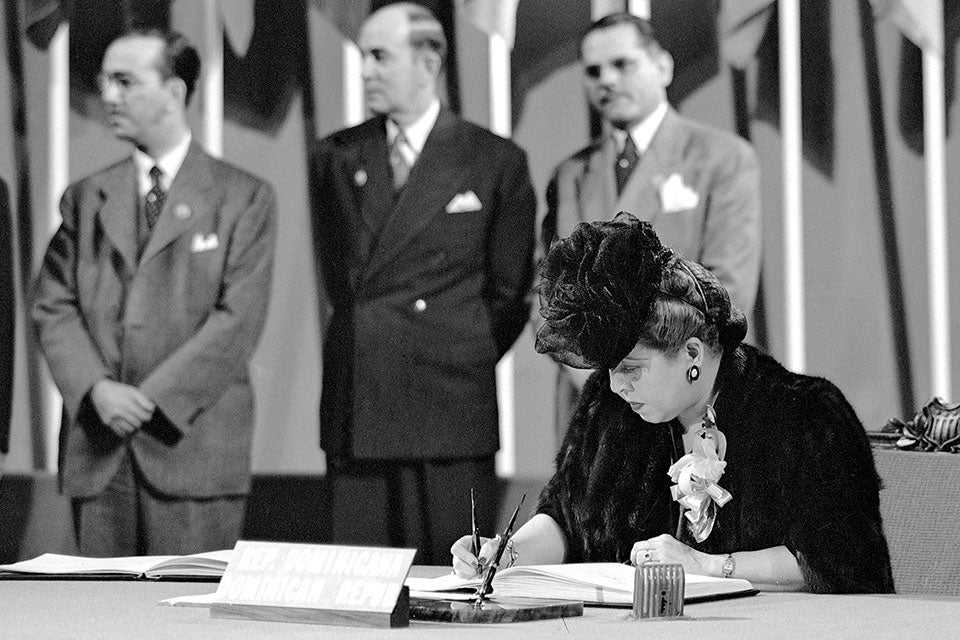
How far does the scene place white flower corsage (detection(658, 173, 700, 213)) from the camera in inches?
151

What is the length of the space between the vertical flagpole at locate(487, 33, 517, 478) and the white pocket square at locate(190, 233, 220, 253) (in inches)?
34.1

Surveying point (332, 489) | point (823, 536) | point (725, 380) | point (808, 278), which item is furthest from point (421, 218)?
point (823, 536)

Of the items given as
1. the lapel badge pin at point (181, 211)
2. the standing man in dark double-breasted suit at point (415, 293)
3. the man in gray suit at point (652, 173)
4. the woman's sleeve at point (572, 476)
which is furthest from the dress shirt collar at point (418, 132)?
the woman's sleeve at point (572, 476)

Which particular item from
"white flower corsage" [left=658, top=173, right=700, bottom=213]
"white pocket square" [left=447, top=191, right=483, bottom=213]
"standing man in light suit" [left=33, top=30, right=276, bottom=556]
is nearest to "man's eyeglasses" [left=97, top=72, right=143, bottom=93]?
"standing man in light suit" [left=33, top=30, right=276, bottom=556]

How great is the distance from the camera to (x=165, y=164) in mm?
4137

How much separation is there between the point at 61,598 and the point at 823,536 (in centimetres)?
97

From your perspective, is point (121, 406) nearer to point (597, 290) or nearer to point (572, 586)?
point (597, 290)

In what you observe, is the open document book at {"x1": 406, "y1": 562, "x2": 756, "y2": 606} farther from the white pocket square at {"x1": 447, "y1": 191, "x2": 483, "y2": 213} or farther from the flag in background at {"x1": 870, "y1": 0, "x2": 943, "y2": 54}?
the flag in background at {"x1": 870, "y1": 0, "x2": 943, "y2": 54}

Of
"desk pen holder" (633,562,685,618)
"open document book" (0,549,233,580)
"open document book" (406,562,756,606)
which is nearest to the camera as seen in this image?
"desk pen holder" (633,562,685,618)

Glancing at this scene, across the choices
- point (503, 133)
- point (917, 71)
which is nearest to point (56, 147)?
point (503, 133)

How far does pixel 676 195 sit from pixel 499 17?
0.70 m

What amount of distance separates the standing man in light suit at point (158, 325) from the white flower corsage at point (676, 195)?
113cm

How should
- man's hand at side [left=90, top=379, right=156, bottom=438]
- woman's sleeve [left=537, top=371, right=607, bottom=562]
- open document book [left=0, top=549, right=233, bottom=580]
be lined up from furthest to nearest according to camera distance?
man's hand at side [left=90, top=379, right=156, bottom=438], woman's sleeve [left=537, top=371, right=607, bottom=562], open document book [left=0, top=549, right=233, bottom=580]

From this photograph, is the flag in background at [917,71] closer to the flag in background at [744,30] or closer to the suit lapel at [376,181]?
the flag in background at [744,30]
